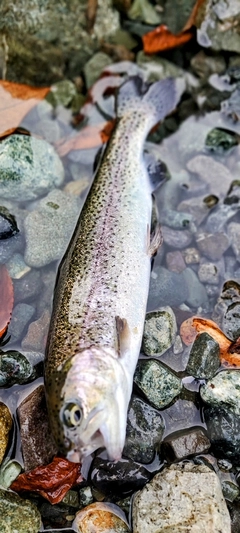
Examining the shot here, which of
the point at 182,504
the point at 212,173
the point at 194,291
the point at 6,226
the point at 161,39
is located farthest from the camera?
the point at 161,39

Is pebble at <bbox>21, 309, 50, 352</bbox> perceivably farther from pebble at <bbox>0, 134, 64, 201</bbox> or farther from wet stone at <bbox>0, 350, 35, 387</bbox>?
pebble at <bbox>0, 134, 64, 201</bbox>

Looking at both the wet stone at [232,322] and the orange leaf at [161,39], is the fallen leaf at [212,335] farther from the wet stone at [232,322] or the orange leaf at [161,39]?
the orange leaf at [161,39]

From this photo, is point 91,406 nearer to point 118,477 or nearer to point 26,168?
point 118,477

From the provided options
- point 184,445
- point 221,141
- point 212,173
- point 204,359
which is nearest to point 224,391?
point 204,359

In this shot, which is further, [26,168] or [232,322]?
[26,168]

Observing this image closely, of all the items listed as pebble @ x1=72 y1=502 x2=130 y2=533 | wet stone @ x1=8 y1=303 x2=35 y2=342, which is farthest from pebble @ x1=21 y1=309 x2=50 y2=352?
pebble @ x1=72 y1=502 x2=130 y2=533

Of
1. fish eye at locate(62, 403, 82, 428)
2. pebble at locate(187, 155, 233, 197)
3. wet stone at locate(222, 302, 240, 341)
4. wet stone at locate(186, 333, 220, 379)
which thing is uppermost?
pebble at locate(187, 155, 233, 197)
